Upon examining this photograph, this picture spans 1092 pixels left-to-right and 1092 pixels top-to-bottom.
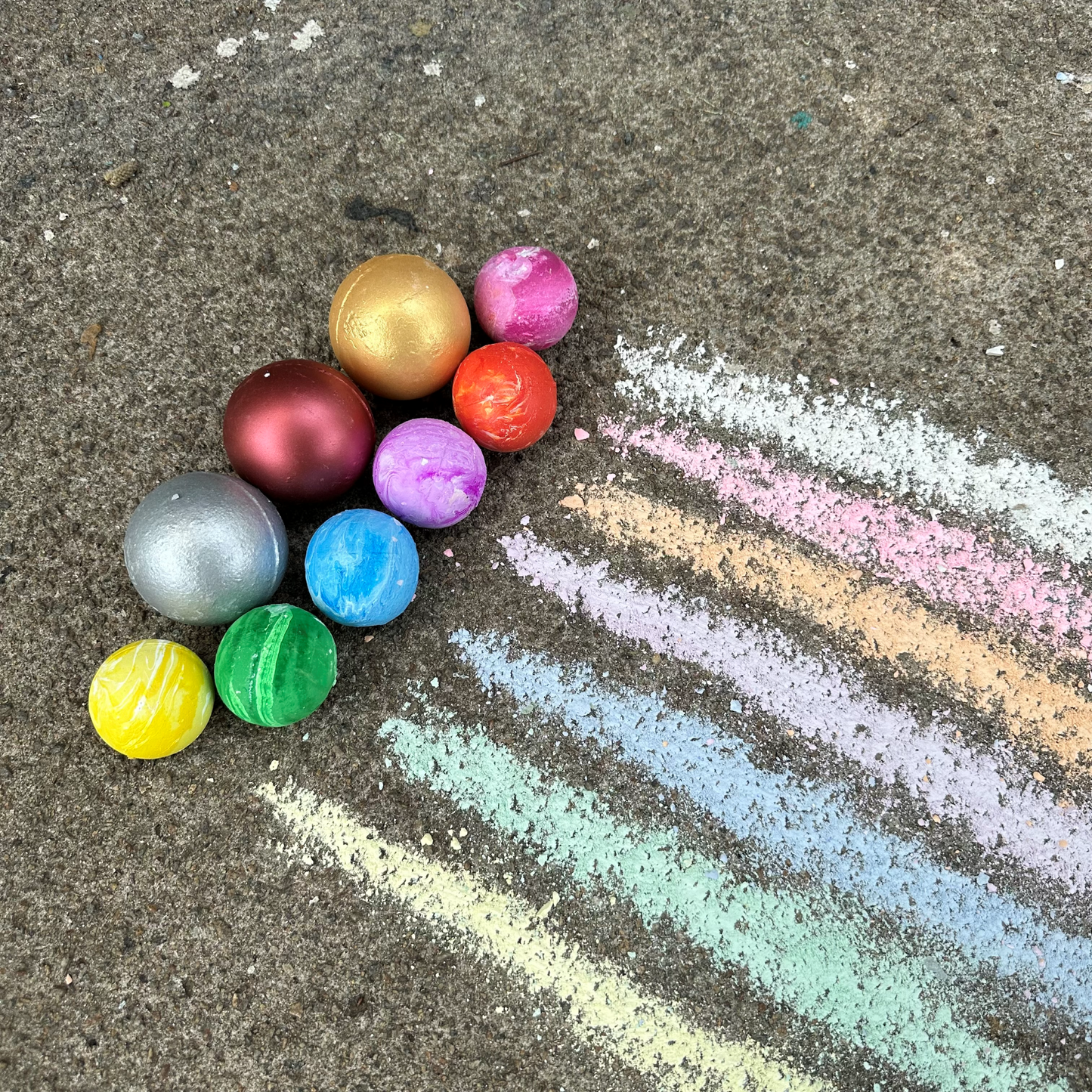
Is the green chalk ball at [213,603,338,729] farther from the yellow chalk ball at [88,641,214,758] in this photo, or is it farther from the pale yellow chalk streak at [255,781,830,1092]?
the pale yellow chalk streak at [255,781,830,1092]

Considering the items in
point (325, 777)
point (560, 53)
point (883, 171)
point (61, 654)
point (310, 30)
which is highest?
point (310, 30)

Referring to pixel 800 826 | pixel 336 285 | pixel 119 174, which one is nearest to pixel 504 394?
pixel 336 285

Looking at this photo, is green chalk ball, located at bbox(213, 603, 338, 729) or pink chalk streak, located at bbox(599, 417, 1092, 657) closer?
green chalk ball, located at bbox(213, 603, 338, 729)

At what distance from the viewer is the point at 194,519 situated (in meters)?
1.66

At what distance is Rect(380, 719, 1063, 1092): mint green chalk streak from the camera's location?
166 centimetres

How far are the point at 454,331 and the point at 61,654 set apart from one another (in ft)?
4.34

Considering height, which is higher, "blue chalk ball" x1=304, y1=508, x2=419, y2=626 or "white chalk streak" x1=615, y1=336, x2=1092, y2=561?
"blue chalk ball" x1=304, y1=508, x2=419, y2=626

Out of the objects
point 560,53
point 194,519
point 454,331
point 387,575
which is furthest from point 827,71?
point 194,519

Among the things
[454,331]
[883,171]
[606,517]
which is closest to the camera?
[454,331]

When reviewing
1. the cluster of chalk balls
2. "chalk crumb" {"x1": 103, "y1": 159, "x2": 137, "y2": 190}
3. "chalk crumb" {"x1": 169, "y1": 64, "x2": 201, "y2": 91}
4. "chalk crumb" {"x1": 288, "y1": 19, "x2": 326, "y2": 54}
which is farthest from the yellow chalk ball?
"chalk crumb" {"x1": 288, "y1": 19, "x2": 326, "y2": 54}

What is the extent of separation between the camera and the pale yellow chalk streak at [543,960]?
1670 mm

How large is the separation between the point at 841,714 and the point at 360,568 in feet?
4.00

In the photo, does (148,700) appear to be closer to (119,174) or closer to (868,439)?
(119,174)

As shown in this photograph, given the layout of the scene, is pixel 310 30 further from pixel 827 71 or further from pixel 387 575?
pixel 387 575
